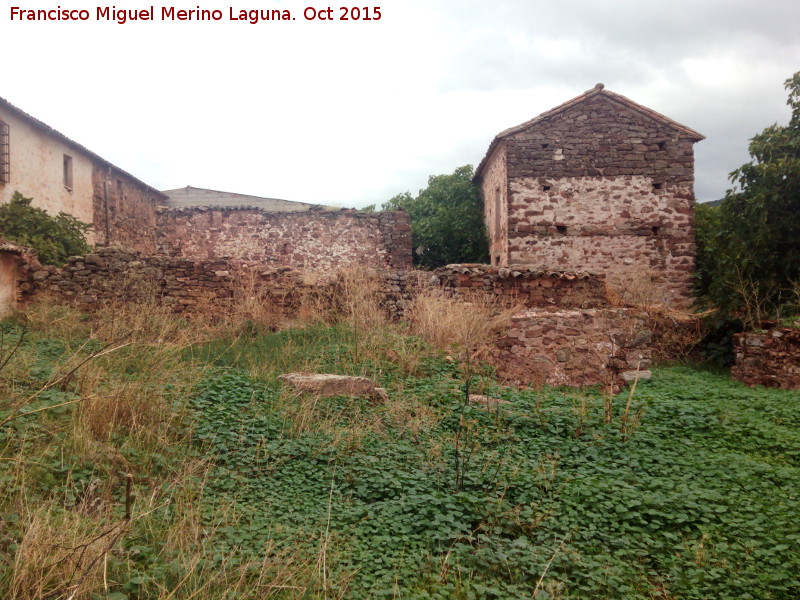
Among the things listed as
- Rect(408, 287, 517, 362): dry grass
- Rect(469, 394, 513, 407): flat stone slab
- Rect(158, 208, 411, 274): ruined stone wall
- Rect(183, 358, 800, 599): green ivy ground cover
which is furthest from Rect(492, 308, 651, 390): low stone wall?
Rect(158, 208, 411, 274): ruined stone wall

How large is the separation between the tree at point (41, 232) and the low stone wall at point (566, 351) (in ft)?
33.2

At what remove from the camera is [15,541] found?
119 inches

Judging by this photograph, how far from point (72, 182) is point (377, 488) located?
18328mm

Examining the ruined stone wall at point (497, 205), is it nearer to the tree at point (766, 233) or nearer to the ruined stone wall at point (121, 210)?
the tree at point (766, 233)

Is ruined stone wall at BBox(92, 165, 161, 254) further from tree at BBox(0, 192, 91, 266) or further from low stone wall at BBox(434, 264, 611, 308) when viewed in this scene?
low stone wall at BBox(434, 264, 611, 308)

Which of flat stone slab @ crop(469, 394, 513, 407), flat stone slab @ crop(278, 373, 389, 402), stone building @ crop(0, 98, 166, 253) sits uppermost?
stone building @ crop(0, 98, 166, 253)

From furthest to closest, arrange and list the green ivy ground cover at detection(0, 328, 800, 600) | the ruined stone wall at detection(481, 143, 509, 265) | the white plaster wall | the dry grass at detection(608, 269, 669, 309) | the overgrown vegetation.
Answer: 1. the white plaster wall
2. the ruined stone wall at detection(481, 143, 509, 265)
3. the dry grass at detection(608, 269, 669, 309)
4. the green ivy ground cover at detection(0, 328, 800, 600)
5. the overgrown vegetation

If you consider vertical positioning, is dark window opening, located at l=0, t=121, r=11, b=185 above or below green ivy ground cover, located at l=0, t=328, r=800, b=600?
above

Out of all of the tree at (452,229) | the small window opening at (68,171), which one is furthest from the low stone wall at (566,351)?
the small window opening at (68,171)

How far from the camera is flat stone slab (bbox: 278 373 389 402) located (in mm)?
6129

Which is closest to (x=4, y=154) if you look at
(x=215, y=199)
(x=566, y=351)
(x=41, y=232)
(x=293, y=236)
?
(x=41, y=232)

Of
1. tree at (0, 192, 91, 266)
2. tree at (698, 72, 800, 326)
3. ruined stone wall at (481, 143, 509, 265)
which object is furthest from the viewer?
ruined stone wall at (481, 143, 509, 265)

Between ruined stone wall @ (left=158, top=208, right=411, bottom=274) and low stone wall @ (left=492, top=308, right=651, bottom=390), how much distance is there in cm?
993

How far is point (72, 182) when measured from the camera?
18.7 meters
